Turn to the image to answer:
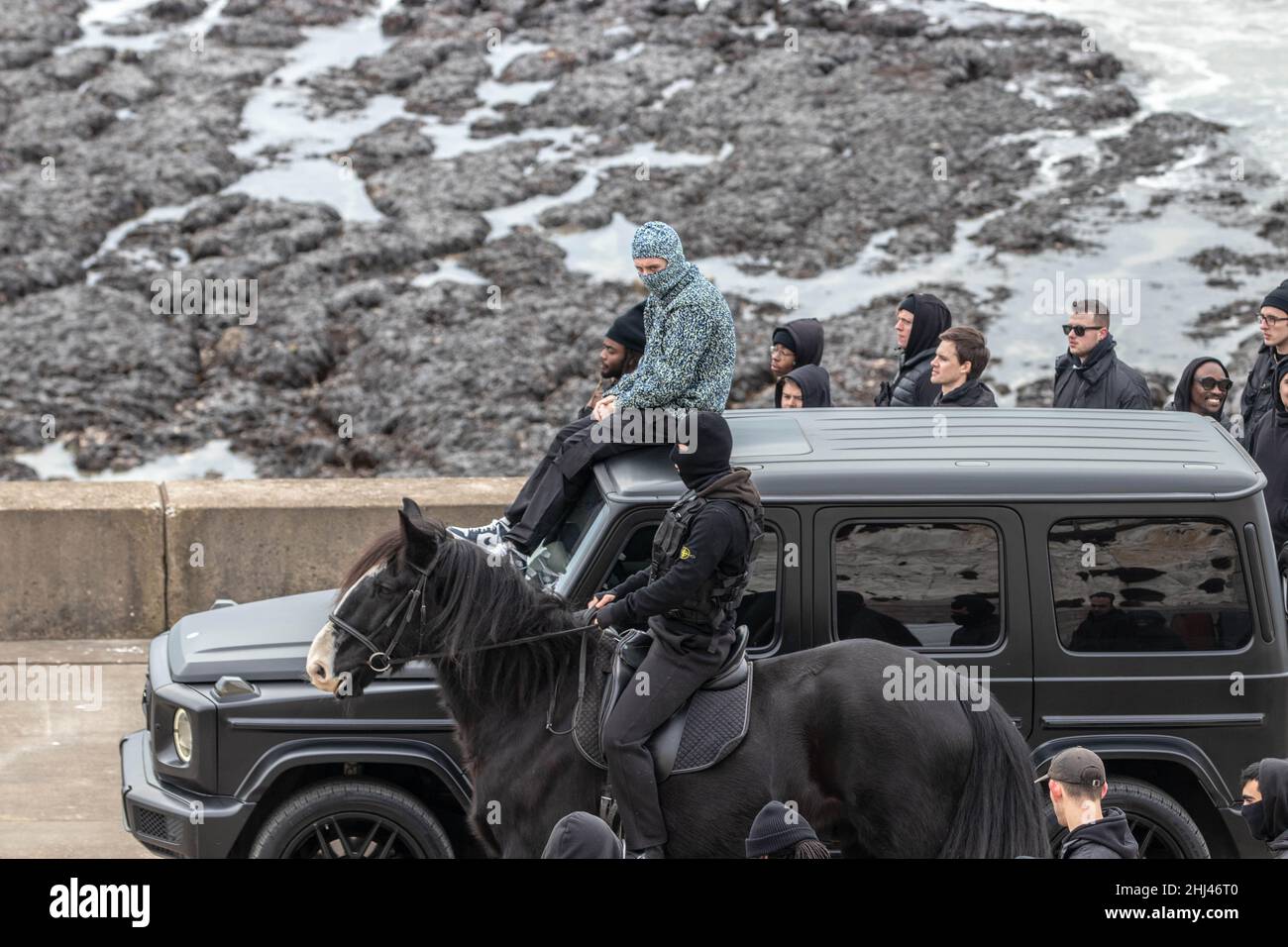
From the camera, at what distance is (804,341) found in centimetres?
906

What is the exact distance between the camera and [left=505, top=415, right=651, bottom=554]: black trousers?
21.7ft

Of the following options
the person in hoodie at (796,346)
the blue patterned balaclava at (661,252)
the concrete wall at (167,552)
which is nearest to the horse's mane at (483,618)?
the blue patterned balaclava at (661,252)

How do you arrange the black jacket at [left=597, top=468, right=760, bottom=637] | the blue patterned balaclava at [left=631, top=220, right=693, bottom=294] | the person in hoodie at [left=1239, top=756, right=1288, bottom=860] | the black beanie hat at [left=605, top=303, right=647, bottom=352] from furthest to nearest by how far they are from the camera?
1. the black beanie hat at [left=605, top=303, right=647, bottom=352]
2. the blue patterned balaclava at [left=631, top=220, right=693, bottom=294]
3. the black jacket at [left=597, top=468, right=760, bottom=637]
4. the person in hoodie at [left=1239, top=756, right=1288, bottom=860]

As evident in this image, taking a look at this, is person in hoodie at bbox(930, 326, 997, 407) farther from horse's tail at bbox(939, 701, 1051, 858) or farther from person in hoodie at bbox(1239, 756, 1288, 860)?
person in hoodie at bbox(1239, 756, 1288, 860)

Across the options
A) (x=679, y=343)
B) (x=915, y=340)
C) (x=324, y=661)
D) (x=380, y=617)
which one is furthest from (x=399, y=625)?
(x=915, y=340)

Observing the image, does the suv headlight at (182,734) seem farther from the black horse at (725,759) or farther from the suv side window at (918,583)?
the suv side window at (918,583)

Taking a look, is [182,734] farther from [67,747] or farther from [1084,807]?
[1084,807]

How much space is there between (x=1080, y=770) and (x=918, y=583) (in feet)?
4.74

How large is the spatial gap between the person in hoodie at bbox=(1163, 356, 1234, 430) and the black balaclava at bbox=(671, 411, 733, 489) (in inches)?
150

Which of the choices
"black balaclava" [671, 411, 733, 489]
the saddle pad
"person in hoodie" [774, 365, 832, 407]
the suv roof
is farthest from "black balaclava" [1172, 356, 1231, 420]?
the saddle pad

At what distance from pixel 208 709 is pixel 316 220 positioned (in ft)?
36.3

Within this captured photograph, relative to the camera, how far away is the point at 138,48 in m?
20.0

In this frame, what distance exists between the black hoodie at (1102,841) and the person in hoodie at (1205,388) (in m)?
4.13

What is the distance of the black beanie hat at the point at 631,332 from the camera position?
7.68 meters
